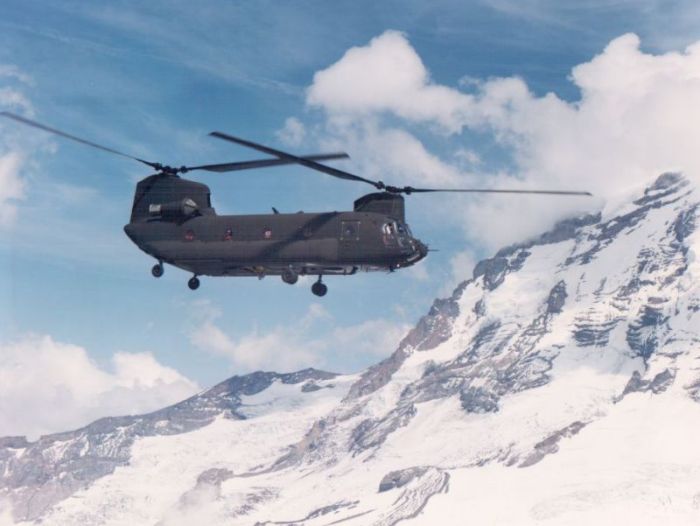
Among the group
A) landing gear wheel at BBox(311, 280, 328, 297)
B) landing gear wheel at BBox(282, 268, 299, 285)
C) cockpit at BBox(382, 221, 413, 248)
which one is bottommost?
landing gear wheel at BBox(311, 280, 328, 297)

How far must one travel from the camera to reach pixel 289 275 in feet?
245

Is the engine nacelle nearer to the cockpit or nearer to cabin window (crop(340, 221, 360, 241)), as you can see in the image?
cabin window (crop(340, 221, 360, 241))

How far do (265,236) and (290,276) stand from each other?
335 cm

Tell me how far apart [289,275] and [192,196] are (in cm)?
1035

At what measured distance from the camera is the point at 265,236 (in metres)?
74.1

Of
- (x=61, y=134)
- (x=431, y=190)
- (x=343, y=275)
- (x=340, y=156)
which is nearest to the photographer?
(x=340, y=156)

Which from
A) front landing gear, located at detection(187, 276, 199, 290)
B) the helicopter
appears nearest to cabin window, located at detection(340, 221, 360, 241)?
the helicopter

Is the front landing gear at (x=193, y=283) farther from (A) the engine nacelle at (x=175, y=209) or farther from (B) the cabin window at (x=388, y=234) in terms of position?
(B) the cabin window at (x=388, y=234)

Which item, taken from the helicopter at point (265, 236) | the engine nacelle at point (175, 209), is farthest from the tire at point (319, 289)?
the engine nacelle at point (175, 209)

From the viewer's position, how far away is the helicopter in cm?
7262

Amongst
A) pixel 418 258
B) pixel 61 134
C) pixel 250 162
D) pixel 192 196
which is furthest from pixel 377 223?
pixel 61 134

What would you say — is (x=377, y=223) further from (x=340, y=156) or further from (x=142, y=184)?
(x=142, y=184)

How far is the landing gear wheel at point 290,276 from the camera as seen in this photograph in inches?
2931

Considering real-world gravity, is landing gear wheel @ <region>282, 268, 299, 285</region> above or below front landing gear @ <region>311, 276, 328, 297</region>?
above
